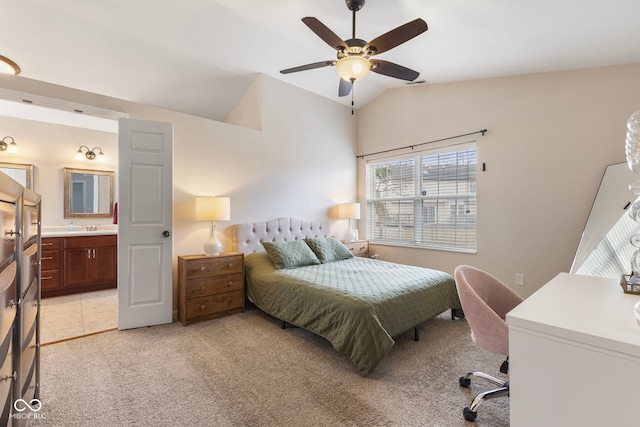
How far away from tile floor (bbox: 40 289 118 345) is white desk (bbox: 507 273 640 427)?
3.53 meters

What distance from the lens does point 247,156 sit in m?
3.89

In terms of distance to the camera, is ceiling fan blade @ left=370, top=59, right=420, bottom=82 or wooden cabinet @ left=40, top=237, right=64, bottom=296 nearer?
ceiling fan blade @ left=370, top=59, right=420, bottom=82

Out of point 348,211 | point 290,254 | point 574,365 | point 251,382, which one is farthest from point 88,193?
point 574,365

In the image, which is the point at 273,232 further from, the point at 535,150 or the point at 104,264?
the point at 535,150

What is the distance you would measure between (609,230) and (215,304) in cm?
389

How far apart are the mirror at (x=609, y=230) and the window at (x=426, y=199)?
122 cm

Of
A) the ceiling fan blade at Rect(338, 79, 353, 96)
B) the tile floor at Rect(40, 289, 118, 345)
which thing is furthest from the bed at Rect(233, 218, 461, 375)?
the ceiling fan blade at Rect(338, 79, 353, 96)

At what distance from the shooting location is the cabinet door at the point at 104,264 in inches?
170

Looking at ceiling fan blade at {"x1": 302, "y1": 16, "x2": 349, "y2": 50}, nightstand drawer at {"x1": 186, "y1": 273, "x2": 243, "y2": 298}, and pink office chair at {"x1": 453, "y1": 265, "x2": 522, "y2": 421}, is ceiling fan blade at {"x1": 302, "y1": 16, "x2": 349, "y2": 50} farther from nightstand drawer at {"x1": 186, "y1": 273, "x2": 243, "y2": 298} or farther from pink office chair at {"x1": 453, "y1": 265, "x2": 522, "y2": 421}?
nightstand drawer at {"x1": 186, "y1": 273, "x2": 243, "y2": 298}

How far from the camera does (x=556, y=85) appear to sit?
3.20 metres

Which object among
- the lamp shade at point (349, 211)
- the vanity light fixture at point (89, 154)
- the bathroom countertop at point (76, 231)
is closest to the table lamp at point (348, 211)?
the lamp shade at point (349, 211)

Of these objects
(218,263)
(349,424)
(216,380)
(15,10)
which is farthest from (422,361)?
(15,10)

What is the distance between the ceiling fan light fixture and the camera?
7.18 feet

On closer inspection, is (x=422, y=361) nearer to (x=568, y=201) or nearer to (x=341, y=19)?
(x=568, y=201)
